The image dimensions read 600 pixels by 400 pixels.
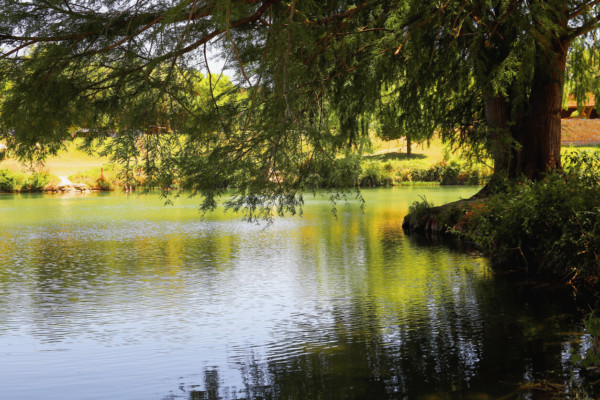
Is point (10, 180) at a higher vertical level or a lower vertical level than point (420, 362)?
higher

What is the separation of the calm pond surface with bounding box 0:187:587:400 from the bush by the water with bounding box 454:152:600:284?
18.0 inches

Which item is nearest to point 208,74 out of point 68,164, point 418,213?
point 418,213

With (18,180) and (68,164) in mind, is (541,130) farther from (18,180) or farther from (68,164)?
(68,164)

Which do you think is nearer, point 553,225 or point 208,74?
point 208,74

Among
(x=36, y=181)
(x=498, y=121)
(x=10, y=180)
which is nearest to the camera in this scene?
(x=498, y=121)

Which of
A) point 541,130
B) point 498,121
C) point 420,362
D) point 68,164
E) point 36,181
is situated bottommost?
point 420,362

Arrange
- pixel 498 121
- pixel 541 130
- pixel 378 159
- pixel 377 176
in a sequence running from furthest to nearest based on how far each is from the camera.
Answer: pixel 378 159
pixel 377 176
pixel 498 121
pixel 541 130

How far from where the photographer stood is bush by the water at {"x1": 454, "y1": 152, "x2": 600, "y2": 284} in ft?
24.2

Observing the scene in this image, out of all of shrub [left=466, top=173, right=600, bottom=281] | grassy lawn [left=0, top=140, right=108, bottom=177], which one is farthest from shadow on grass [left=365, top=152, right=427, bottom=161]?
shrub [left=466, top=173, right=600, bottom=281]

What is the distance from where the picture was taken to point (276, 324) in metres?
7.04

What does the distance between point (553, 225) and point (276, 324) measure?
11.2 feet

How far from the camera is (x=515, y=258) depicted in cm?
954

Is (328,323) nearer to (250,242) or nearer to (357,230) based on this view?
(250,242)

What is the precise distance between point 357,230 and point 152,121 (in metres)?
9.43
